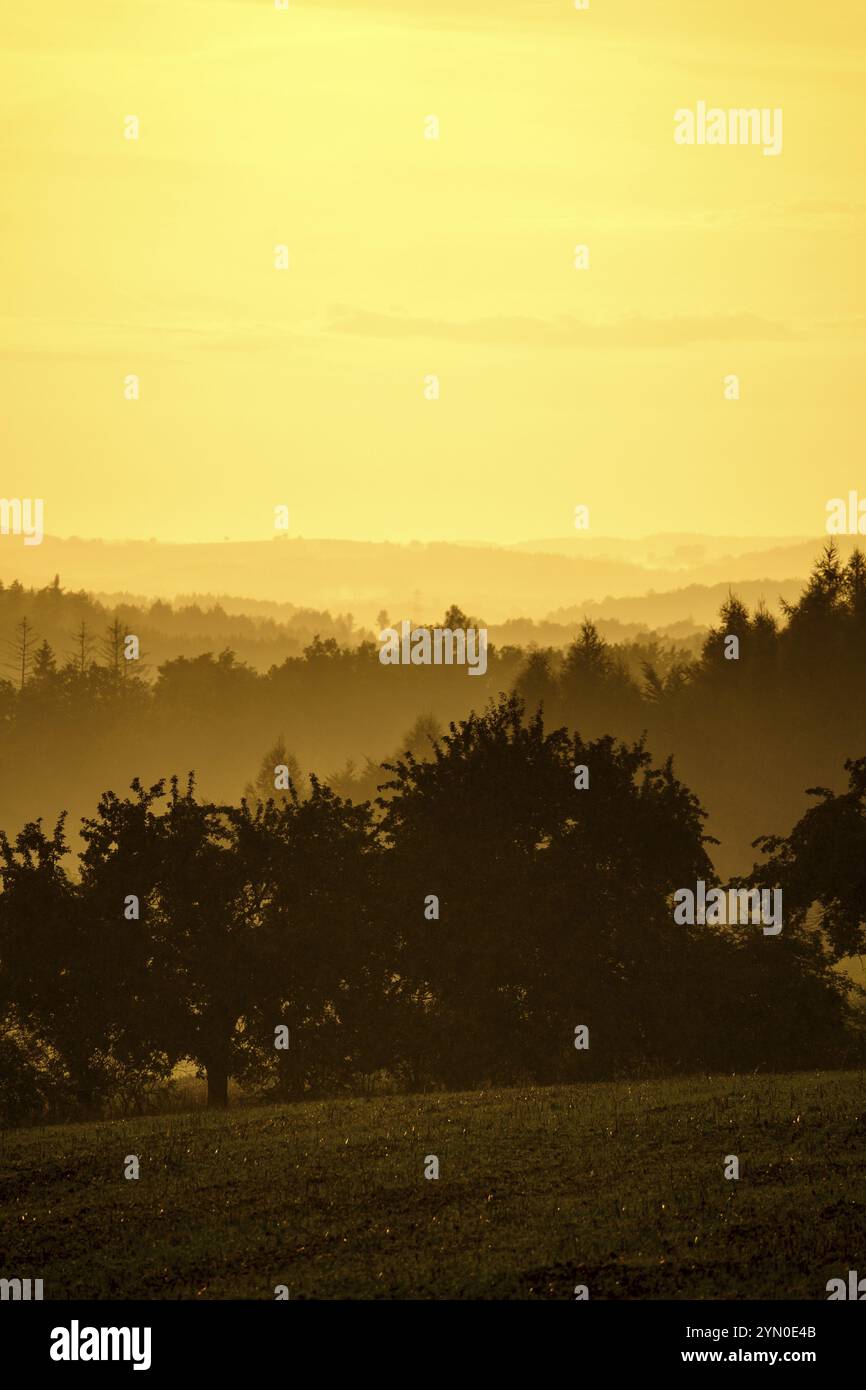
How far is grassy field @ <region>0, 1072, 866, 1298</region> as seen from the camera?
25.5m

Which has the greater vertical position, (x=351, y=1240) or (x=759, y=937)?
(x=759, y=937)

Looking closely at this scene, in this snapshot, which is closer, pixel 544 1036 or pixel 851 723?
pixel 544 1036

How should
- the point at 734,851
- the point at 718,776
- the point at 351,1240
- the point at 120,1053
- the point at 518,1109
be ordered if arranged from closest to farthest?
the point at 351,1240
the point at 518,1109
the point at 120,1053
the point at 734,851
the point at 718,776

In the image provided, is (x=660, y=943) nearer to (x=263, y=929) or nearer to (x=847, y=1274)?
(x=263, y=929)

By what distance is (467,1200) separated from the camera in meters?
30.1

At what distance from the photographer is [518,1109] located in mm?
39031

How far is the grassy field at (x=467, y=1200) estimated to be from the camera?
2550 cm

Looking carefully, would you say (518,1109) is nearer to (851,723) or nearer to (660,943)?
(660,943)

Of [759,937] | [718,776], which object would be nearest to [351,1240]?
[759,937]

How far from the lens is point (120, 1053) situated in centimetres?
4706

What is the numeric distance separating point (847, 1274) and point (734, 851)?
110 m
